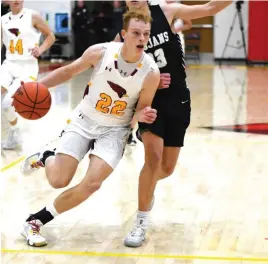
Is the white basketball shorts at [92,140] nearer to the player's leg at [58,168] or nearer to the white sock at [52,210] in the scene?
the player's leg at [58,168]

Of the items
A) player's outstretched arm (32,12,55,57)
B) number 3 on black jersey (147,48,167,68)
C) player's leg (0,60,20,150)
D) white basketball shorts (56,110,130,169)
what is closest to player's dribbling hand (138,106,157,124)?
white basketball shorts (56,110,130,169)

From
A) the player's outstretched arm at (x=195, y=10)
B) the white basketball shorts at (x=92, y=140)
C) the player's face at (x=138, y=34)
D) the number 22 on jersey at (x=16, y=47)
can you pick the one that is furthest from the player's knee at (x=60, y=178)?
the number 22 on jersey at (x=16, y=47)

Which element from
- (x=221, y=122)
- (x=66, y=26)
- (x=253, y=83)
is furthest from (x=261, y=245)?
(x=66, y=26)

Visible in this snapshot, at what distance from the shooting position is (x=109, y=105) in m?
5.00

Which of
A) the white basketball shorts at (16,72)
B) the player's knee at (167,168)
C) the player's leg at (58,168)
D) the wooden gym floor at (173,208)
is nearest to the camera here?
the wooden gym floor at (173,208)

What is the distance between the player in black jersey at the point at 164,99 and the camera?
5008 millimetres

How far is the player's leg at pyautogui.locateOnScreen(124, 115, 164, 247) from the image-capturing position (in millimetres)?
4988

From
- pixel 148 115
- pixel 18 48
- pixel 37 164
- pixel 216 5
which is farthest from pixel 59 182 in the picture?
pixel 18 48

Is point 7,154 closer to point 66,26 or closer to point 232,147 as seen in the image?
point 232,147

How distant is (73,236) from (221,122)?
5.72 metres

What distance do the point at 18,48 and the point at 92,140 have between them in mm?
4056

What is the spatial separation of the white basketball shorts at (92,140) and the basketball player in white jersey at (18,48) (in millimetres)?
3710

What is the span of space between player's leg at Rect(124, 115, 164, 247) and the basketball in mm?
750

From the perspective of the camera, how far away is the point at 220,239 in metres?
5.12
